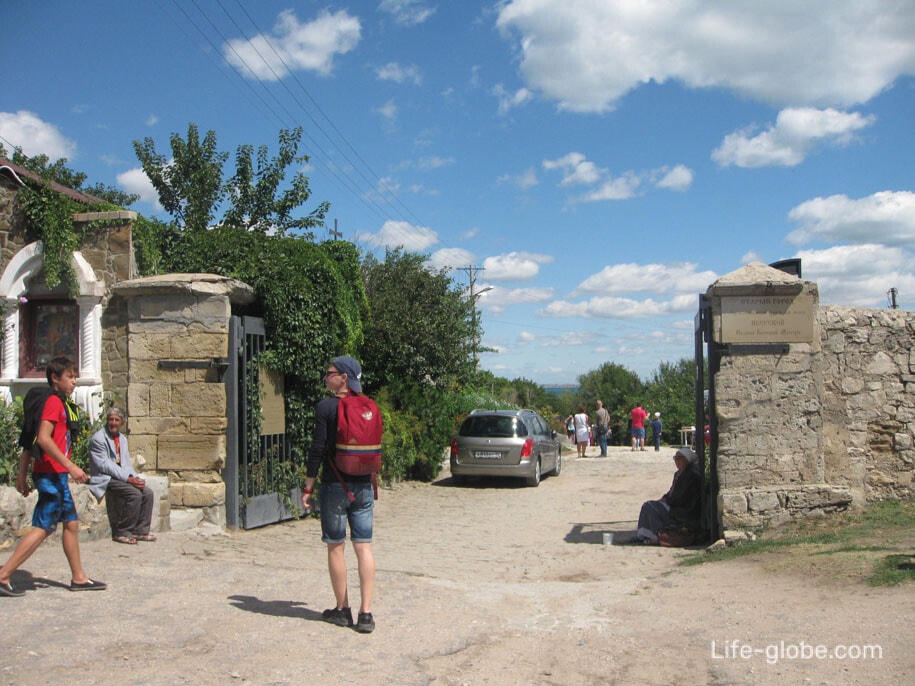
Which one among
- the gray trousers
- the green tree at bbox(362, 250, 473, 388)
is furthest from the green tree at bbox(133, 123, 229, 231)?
the gray trousers

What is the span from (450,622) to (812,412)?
192 inches

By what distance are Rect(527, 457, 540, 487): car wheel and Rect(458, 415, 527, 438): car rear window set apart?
0.72 m

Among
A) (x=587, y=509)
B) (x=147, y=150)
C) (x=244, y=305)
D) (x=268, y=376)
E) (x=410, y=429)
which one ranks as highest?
(x=147, y=150)

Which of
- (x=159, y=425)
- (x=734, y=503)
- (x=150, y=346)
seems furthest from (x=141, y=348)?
(x=734, y=503)

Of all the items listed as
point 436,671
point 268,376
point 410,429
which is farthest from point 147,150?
point 436,671

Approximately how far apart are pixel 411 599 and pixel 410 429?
364 inches

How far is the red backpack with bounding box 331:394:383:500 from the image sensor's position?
5000 mm

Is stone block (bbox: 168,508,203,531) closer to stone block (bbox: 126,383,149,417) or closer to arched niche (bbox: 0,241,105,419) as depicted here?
stone block (bbox: 126,383,149,417)

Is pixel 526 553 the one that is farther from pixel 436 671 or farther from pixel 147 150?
pixel 147 150

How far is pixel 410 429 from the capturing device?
1516cm

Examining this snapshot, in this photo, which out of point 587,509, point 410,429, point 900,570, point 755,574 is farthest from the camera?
point 410,429

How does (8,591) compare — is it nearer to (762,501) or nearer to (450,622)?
(450,622)

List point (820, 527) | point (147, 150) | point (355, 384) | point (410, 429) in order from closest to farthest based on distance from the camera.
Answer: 1. point (355, 384)
2. point (820, 527)
3. point (410, 429)
4. point (147, 150)

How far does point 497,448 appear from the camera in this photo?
1509 cm
